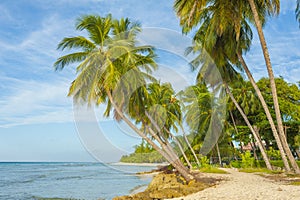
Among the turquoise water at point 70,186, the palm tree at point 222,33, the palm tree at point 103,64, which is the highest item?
the palm tree at point 222,33

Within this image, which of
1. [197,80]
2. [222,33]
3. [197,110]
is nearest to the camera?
[222,33]

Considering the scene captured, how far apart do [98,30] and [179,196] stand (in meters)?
7.65

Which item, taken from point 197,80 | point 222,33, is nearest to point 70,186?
point 197,80

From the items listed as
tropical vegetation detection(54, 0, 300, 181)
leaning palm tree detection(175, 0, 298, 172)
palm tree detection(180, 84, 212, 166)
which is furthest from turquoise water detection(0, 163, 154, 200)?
leaning palm tree detection(175, 0, 298, 172)

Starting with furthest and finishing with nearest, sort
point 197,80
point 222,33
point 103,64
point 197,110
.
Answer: point 197,110, point 197,80, point 222,33, point 103,64

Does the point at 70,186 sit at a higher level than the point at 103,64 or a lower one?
lower

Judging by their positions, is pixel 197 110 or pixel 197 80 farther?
pixel 197 110

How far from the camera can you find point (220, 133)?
89.1ft

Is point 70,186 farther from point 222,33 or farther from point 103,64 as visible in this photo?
point 222,33

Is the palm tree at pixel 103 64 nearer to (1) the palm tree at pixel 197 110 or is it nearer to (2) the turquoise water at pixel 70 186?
(2) the turquoise water at pixel 70 186

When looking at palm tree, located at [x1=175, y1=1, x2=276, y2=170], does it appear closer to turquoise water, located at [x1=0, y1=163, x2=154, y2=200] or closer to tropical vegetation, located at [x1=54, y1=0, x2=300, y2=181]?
tropical vegetation, located at [x1=54, y1=0, x2=300, y2=181]

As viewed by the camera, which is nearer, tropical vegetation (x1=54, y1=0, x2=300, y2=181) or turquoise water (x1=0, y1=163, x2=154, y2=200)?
tropical vegetation (x1=54, y1=0, x2=300, y2=181)

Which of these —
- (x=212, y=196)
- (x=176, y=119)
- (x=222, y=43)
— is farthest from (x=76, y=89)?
(x=176, y=119)

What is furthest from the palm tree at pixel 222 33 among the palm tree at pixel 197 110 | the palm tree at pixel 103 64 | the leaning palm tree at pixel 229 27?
the palm tree at pixel 197 110
